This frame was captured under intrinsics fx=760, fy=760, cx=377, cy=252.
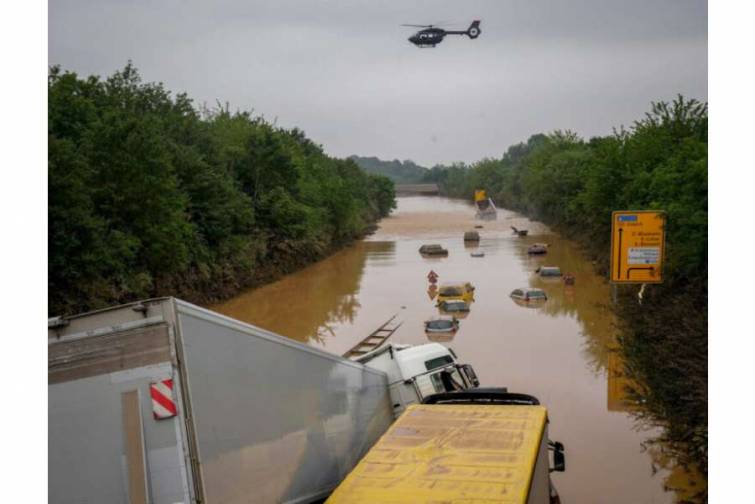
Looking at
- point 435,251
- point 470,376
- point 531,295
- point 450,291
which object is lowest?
point 531,295

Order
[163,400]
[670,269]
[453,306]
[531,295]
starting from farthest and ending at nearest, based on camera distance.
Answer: [531,295] < [453,306] < [670,269] < [163,400]

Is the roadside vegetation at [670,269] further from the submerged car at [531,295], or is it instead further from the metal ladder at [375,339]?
the metal ladder at [375,339]

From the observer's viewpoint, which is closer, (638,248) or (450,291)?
(638,248)

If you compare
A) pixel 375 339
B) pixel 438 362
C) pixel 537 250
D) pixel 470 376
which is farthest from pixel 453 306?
pixel 537 250

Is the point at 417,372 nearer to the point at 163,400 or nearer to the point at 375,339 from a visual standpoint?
the point at 163,400

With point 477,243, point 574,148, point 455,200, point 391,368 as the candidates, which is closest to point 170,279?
point 391,368

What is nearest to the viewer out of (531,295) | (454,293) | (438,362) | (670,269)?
(438,362)

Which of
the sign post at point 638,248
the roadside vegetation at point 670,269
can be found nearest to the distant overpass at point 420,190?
the roadside vegetation at point 670,269

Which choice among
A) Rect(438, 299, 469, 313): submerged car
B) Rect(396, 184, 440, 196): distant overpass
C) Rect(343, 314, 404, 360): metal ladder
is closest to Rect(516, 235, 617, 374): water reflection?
Rect(438, 299, 469, 313): submerged car
